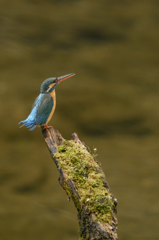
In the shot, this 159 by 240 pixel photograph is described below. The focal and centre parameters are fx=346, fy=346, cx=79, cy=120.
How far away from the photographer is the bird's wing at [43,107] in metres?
2.19

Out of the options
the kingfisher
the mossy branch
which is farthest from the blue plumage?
the mossy branch

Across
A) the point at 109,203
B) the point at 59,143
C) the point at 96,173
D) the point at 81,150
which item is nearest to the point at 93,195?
the point at 109,203

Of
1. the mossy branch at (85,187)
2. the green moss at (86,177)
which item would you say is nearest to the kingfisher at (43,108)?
the mossy branch at (85,187)

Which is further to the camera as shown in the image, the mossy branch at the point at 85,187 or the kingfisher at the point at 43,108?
the kingfisher at the point at 43,108

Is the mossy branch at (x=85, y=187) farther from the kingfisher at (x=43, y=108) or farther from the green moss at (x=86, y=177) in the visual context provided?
the kingfisher at (x=43, y=108)

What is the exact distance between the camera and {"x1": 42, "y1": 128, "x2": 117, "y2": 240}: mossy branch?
5.20 ft

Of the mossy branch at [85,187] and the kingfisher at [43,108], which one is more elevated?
the kingfisher at [43,108]

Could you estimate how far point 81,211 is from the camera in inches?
66.6

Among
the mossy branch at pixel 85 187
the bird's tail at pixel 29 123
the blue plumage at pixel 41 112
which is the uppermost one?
the blue plumage at pixel 41 112

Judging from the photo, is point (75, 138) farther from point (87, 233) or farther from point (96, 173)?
point (87, 233)

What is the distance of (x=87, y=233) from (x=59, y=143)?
0.70m

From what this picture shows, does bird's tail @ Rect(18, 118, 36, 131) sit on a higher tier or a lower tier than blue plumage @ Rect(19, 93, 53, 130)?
lower

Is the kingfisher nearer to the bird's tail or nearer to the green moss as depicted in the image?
the bird's tail

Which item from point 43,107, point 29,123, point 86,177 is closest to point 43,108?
point 43,107
